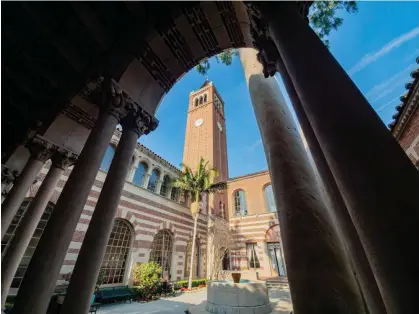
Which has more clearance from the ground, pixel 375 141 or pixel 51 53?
pixel 51 53

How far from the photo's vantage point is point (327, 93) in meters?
1.41

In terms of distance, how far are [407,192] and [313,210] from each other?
99 cm

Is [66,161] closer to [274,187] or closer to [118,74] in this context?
[118,74]

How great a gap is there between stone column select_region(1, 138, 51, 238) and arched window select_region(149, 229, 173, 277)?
1026cm

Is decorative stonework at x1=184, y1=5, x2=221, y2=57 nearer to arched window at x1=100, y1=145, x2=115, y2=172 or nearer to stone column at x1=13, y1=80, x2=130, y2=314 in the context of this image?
stone column at x1=13, y1=80, x2=130, y2=314

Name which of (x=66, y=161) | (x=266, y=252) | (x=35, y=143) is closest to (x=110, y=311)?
(x=66, y=161)

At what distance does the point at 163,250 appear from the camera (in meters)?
14.7

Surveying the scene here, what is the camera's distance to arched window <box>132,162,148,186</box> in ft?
46.3

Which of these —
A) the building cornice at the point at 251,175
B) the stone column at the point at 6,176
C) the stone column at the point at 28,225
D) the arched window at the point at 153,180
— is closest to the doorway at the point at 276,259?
the building cornice at the point at 251,175

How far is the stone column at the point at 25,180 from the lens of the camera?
476cm

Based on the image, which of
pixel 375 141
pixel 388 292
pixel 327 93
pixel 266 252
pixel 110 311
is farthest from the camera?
pixel 266 252

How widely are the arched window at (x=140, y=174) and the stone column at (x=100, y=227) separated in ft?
35.7

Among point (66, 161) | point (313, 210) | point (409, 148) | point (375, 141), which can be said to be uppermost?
point (409, 148)

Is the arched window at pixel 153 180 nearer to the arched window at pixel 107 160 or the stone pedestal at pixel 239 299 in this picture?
the arched window at pixel 107 160
